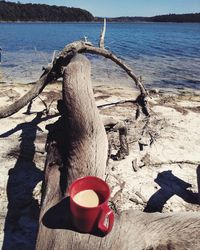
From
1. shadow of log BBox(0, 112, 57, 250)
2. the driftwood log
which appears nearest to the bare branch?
shadow of log BBox(0, 112, 57, 250)

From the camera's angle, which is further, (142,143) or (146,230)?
(142,143)

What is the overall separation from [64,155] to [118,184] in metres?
1.83

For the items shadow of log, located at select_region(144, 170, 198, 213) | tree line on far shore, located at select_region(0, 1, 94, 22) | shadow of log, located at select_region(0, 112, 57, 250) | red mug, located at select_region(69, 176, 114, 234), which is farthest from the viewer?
tree line on far shore, located at select_region(0, 1, 94, 22)

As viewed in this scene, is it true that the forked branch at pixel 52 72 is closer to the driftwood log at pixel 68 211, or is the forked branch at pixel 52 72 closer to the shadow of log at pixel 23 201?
the shadow of log at pixel 23 201

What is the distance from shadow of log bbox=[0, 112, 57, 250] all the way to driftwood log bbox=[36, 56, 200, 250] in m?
1.12

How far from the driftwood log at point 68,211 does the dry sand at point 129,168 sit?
1132mm

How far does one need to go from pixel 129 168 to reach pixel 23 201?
6.11 feet

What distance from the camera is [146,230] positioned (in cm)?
228

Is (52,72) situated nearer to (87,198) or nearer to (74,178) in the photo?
(74,178)

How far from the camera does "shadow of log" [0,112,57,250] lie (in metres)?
3.61

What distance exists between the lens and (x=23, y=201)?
430 cm

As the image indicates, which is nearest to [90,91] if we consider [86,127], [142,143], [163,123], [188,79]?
[86,127]

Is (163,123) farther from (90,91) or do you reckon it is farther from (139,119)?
(90,91)

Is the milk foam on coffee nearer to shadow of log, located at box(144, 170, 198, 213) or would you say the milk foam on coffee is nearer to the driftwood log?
the driftwood log
